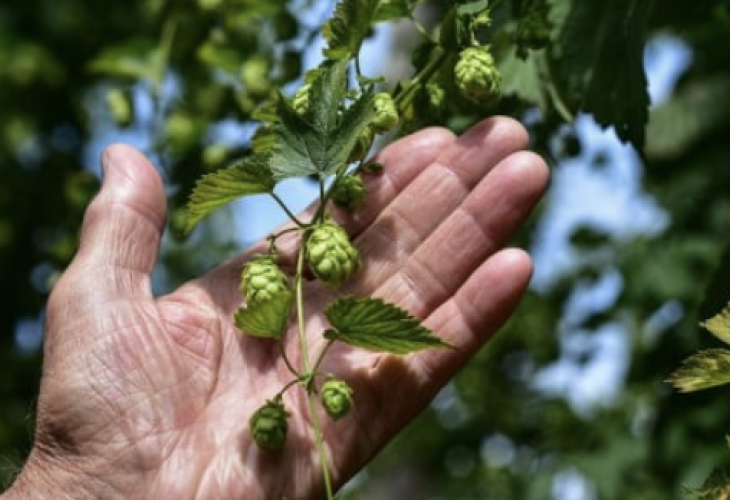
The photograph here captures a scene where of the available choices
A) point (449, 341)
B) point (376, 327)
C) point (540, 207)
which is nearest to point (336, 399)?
point (376, 327)

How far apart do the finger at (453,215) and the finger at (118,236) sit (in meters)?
0.36

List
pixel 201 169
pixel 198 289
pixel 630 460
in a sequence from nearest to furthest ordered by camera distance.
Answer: pixel 198 289 → pixel 201 169 → pixel 630 460

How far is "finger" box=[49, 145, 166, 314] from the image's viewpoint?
6.06ft

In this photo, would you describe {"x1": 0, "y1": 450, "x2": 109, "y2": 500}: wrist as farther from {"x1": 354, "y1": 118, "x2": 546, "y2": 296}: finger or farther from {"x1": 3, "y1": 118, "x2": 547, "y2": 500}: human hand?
{"x1": 354, "y1": 118, "x2": 546, "y2": 296}: finger

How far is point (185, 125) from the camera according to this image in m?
2.69

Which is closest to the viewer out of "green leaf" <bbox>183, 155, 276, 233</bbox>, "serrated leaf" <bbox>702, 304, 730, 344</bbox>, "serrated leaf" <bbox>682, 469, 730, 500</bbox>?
"serrated leaf" <bbox>682, 469, 730, 500</bbox>

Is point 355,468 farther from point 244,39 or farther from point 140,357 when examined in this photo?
point 244,39

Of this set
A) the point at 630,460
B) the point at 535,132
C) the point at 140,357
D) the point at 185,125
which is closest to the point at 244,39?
the point at 185,125

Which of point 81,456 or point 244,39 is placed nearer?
point 81,456

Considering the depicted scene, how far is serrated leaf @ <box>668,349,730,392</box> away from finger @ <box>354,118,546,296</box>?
0.47 metres

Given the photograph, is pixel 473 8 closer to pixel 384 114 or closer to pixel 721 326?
pixel 384 114

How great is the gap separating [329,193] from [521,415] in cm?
392

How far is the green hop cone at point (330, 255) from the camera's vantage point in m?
1.48


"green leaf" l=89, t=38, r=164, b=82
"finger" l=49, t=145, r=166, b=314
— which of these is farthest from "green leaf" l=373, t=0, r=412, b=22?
"green leaf" l=89, t=38, r=164, b=82
